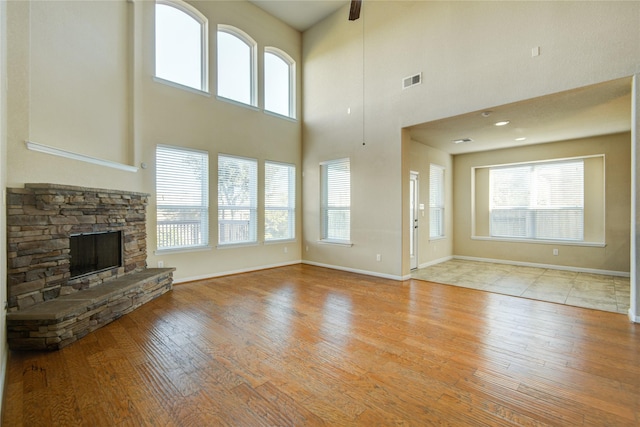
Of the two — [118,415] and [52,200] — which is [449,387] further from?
[52,200]

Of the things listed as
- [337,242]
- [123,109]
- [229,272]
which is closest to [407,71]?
[337,242]

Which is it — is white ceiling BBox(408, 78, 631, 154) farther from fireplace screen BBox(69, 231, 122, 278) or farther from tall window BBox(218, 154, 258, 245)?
fireplace screen BBox(69, 231, 122, 278)

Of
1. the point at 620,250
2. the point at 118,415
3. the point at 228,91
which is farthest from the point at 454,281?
the point at 228,91

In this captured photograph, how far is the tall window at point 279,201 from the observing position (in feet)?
20.2

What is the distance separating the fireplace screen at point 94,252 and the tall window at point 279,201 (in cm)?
275

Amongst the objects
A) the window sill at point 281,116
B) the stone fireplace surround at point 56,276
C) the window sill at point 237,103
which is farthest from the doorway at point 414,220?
the stone fireplace surround at point 56,276

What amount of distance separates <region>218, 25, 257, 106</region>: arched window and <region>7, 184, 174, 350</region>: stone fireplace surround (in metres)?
2.92

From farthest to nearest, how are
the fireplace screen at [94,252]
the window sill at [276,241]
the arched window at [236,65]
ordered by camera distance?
1. the window sill at [276,241]
2. the arched window at [236,65]
3. the fireplace screen at [94,252]

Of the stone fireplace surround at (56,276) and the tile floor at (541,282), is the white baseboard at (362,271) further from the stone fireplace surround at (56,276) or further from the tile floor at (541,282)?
the stone fireplace surround at (56,276)

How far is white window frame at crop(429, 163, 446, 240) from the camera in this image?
6625mm

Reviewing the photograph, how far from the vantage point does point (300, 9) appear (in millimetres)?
6004

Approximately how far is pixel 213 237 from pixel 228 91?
9.22ft

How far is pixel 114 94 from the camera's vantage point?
4.10 meters

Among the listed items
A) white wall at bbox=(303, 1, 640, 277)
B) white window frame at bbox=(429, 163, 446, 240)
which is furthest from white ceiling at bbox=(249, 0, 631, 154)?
white window frame at bbox=(429, 163, 446, 240)
